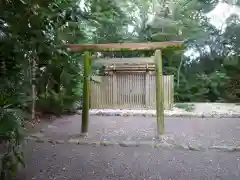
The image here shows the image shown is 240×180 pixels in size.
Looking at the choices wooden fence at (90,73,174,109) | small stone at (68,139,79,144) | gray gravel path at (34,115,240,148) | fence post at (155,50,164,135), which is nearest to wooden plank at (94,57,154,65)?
fence post at (155,50,164,135)

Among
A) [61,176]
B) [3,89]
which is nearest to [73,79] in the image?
[3,89]

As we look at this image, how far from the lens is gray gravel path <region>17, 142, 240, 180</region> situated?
9.78 feet

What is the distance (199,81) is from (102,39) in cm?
426

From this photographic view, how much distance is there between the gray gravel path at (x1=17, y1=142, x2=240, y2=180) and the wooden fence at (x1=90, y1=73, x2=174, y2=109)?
13.1ft

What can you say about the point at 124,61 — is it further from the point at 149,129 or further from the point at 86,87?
the point at 149,129

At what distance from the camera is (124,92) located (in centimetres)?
809

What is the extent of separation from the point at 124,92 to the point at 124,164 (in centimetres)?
479

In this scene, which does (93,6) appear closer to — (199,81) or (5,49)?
(5,49)

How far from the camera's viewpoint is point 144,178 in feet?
9.54

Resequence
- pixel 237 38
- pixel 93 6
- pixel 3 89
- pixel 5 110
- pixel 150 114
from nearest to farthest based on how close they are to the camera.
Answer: pixel 5 110
pixel 3 89
pixel 93 6
pixel 150 114
pixel 237 38

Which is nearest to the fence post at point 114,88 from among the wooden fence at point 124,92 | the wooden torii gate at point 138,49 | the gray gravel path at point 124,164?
the wooden fence at point 124,92

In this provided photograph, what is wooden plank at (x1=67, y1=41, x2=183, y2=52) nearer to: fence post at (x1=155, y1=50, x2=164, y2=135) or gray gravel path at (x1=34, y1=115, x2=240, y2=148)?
fence post at (x1=155, y1=50, x2=164, y2=135)

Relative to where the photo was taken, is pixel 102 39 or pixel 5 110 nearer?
pixel 5 110

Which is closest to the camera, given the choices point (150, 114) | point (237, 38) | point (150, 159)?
point (150, 159)
